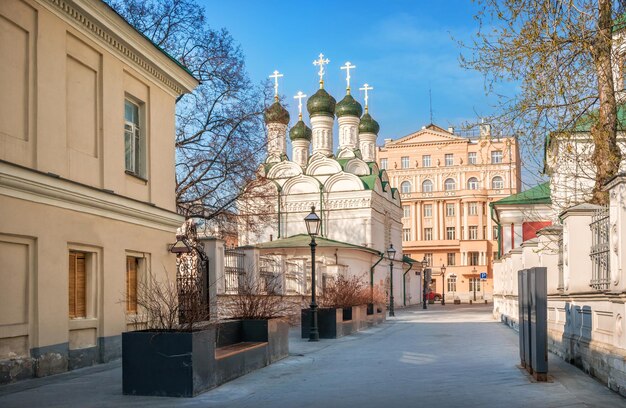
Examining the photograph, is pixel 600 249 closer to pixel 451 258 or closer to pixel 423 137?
pixel 451 258

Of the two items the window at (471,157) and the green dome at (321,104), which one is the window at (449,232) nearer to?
the window at (471,157)

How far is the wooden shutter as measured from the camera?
50.2 ft

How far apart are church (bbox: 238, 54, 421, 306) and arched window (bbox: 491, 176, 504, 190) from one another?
27.6m

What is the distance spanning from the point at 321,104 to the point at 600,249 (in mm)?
39745

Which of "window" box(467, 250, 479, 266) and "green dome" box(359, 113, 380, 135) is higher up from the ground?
"green dome" box(359, 113, 380, 135)

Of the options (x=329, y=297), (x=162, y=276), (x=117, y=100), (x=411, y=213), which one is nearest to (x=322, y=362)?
(x=162, y=276)

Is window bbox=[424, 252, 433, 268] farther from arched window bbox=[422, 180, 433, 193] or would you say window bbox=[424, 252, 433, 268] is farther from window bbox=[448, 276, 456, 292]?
arched window bbox=[422, 180, 433, 193]

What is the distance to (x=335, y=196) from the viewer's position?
4641 cm

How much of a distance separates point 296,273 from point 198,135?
6.80 metres

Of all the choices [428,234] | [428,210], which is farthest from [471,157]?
[428,234]

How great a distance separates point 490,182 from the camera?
80875 mm

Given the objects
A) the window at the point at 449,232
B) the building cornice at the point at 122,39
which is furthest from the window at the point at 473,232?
the building cornice at the point at 122,39

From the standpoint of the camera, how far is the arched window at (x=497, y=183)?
80375 mm

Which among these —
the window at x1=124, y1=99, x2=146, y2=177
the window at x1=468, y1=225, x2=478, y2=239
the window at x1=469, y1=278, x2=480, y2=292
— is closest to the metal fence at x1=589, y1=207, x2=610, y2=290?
the window at x1=124, y1=99, x2=146, y2=177
